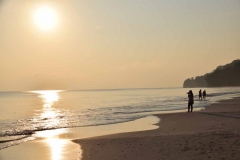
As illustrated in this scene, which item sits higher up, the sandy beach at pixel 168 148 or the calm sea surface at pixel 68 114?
the sandy beach at pixel 168 148

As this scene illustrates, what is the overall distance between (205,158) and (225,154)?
676 millimetres

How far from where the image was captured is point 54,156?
10266 mm

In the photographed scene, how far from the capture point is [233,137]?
10.3 meters

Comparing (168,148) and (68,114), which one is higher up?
(168,148)

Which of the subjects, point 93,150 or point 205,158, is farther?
point 93,150

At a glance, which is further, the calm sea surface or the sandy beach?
the calm sea surface

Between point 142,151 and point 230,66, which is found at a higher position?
point 230,66

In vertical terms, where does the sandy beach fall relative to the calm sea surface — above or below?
above

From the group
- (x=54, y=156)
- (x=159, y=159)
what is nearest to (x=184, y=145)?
(x=159, y=159)

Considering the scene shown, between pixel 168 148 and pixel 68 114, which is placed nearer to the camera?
pixel 168 148

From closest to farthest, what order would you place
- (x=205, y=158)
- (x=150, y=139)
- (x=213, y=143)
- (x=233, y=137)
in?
1. (x=205, y=158)
2. (x=213, y=143)
3. (x=233, y=137)
4. (x=150, y=139)

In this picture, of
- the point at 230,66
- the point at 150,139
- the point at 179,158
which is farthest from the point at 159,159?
→ the point at 230,66

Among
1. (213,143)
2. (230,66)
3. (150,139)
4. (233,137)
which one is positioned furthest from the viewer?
(230,66)

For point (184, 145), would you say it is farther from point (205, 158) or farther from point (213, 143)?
point (205, 158)
